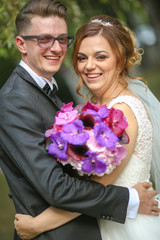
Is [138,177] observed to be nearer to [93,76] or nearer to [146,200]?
[146,200]

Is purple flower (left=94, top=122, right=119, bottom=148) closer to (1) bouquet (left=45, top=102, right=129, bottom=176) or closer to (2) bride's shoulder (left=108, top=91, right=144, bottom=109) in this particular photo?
(1) bouquet (left=45, top=102, right=129, bottom=176)

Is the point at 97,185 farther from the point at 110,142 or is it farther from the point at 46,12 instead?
the point at 46,12

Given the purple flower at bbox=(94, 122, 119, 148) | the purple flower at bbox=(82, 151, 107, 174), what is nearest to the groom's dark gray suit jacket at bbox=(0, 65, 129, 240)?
the purple flower at bbox=(82, 151, 107, 174)

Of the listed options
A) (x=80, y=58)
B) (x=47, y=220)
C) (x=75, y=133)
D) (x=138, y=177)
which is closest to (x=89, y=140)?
(x=75, y=133)

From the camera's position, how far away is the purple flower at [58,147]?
2363 millimetres

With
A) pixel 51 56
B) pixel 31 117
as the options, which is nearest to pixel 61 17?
pixel 51 56

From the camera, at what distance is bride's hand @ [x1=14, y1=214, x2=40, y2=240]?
8.68 feet

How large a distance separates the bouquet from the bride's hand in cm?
58

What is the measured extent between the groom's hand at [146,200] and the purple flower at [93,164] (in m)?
0.59

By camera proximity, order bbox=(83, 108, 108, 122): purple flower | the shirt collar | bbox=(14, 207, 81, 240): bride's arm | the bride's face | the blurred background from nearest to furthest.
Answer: bbox=(83, 108, 108, 122): purple flower < bbox=(14, 207, 81, 240): bride's arm < the shirt collar < the bride's face < the blurred background

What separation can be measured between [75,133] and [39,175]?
0.40 metres

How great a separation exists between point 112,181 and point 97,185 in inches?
9.9

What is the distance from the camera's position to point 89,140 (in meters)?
2.37

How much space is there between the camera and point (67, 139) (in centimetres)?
233
